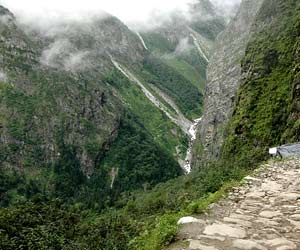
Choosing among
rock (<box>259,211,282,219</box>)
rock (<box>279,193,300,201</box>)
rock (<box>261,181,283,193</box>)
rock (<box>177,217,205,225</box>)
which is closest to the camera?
rock (<box>177,217,205,225</box>)

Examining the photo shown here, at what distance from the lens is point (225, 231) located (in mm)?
12484

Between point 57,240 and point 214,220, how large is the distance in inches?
896

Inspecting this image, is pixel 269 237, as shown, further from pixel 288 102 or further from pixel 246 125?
pixel 246 125

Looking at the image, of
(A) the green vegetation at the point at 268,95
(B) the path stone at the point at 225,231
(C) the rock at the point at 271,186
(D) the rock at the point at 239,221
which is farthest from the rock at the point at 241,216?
(A) the green vegetation at the point at 268,95

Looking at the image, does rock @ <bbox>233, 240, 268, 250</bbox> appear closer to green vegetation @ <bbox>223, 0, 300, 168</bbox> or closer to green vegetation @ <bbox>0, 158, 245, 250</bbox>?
green vegetation @ <bbox>0, 158, 245, 250</bbox>

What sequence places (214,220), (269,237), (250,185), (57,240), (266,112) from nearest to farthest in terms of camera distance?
(269,237) < (214,220) < (250,185) < (57,240) < (266,112)

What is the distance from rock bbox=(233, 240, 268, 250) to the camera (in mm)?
11293

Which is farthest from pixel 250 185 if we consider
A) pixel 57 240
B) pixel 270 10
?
pixel 270 10

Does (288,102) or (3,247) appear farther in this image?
(288,102)

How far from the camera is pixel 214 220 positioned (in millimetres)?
13617

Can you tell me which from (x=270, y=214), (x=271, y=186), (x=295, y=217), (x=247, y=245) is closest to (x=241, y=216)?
(x=270, y=214)

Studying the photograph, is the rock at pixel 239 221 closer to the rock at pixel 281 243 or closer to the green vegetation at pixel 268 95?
the rock at pixel 281 243

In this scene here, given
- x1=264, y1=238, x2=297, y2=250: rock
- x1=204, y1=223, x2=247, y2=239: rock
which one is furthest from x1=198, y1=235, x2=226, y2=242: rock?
x1=264, y1=238, x2=297, y2=250: rock

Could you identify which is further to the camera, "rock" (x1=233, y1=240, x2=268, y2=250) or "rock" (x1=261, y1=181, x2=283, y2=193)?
"rock" (x1=261, y1=181, x2=283, y2=193)
